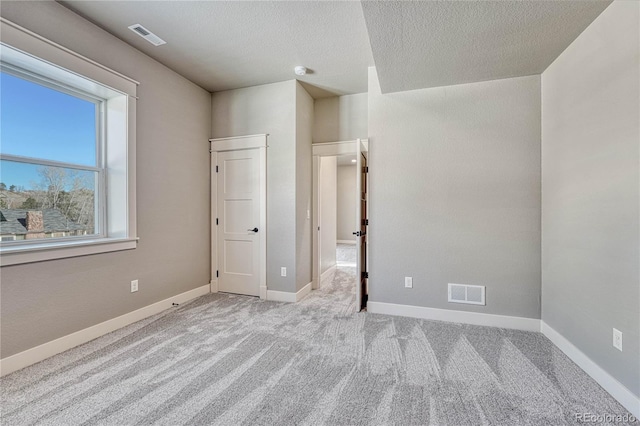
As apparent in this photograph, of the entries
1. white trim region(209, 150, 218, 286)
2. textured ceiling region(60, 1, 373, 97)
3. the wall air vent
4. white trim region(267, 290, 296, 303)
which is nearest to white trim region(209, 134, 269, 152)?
white trim region(209, 150, 218, 286)

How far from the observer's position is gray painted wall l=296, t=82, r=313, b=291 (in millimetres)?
3715

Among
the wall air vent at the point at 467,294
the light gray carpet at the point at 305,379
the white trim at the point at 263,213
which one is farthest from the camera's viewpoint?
the white trim at the point at 263,213

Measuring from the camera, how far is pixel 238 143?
12.7ft

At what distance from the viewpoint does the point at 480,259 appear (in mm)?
2916

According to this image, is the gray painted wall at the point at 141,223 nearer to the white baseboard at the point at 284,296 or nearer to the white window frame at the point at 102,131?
the white window frame at the point at 102,131

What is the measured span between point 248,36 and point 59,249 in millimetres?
2499

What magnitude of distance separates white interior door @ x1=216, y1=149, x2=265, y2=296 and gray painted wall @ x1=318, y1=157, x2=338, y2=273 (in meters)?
1.41

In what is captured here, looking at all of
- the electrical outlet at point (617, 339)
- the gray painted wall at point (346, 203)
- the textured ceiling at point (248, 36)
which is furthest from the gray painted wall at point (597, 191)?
the gray painted wall at point (346, 203)

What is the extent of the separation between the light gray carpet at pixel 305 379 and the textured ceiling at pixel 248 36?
2.85m

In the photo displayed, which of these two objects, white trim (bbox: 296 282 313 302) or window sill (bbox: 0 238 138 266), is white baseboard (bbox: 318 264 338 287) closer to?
white trim (bbox: 296 282 313 302)

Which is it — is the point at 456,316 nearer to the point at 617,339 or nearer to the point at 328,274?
the point at 617,339

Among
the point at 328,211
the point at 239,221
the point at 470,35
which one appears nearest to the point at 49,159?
the point at 239,221

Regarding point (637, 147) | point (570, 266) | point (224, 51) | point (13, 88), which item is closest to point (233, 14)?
point (224, 51)

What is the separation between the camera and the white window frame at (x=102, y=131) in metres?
2.07
